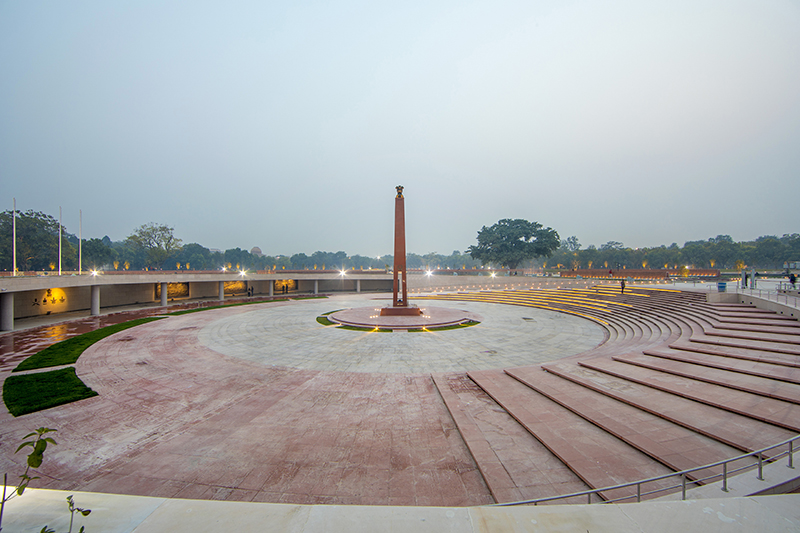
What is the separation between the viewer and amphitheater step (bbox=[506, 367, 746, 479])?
19.1 feet

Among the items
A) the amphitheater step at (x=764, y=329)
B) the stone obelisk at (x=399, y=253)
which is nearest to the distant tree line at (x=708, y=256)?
the stone obelisk at (x=399, y=253)

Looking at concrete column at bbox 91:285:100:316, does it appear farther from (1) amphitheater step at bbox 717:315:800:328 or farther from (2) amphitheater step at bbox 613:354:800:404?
(1) amphitheater step at bbox 717:315:800:328

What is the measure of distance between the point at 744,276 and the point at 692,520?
25522mm

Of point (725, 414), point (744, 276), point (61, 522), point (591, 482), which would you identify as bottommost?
point (591, 482)

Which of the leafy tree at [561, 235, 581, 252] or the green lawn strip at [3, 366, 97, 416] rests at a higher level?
the leafy tree at [561, 235, 581, 252]

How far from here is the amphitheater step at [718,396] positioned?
21.5ft

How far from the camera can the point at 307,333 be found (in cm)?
1911

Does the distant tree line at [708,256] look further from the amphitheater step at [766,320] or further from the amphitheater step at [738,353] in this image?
the amphitheater step at [738,353]

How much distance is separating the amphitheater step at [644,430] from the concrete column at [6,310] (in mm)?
32387

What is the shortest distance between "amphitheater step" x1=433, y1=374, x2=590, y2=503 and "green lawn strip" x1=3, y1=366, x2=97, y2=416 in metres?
11.8

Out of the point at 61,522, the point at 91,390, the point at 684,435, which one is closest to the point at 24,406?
the point at 91,390

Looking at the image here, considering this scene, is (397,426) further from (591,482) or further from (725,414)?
(725,414)

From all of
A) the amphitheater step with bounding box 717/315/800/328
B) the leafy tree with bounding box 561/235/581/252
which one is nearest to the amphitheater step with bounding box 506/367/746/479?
the amphitheater step with bounding box 717/315/800/328

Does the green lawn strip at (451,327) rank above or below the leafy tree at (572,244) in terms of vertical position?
below
